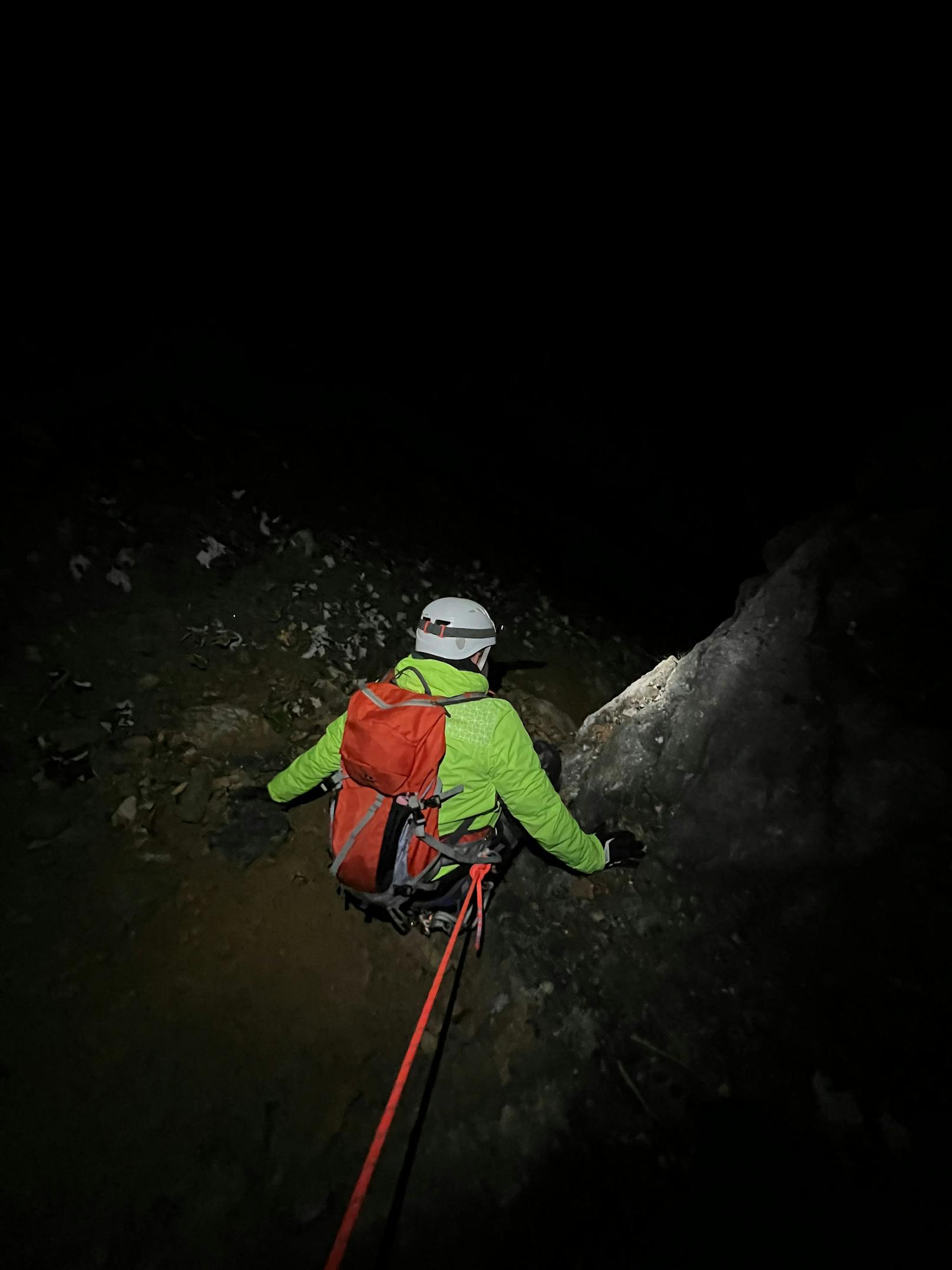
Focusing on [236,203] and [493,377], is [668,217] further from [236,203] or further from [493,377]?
[236,203]

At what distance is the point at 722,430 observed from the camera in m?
8.36

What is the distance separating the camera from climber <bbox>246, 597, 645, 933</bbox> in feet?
8.72

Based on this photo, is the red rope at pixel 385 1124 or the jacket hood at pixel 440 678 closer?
the red rope at pixel 385 1124

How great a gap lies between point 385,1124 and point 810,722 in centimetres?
306

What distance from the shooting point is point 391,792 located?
263 centimetres

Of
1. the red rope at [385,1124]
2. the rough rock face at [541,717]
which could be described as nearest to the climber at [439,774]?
the red rope at [385,1124]

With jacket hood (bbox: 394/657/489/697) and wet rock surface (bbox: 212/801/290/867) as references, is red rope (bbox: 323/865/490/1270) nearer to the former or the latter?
jacket hood (bbox: 394/657/489/697)

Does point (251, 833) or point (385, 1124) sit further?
point (251, 833)

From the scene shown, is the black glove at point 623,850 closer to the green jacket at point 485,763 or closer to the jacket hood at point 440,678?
the green jacket at point 485,763

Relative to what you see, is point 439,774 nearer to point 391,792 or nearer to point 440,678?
point 391,792

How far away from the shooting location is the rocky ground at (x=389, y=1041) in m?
2.41

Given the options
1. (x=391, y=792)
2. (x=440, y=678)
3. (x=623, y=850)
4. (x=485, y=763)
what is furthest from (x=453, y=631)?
(x=623, y=850)

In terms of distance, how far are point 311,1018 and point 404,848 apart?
50.5 inches

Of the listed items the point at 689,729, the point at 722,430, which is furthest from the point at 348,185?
the point at 689,729
